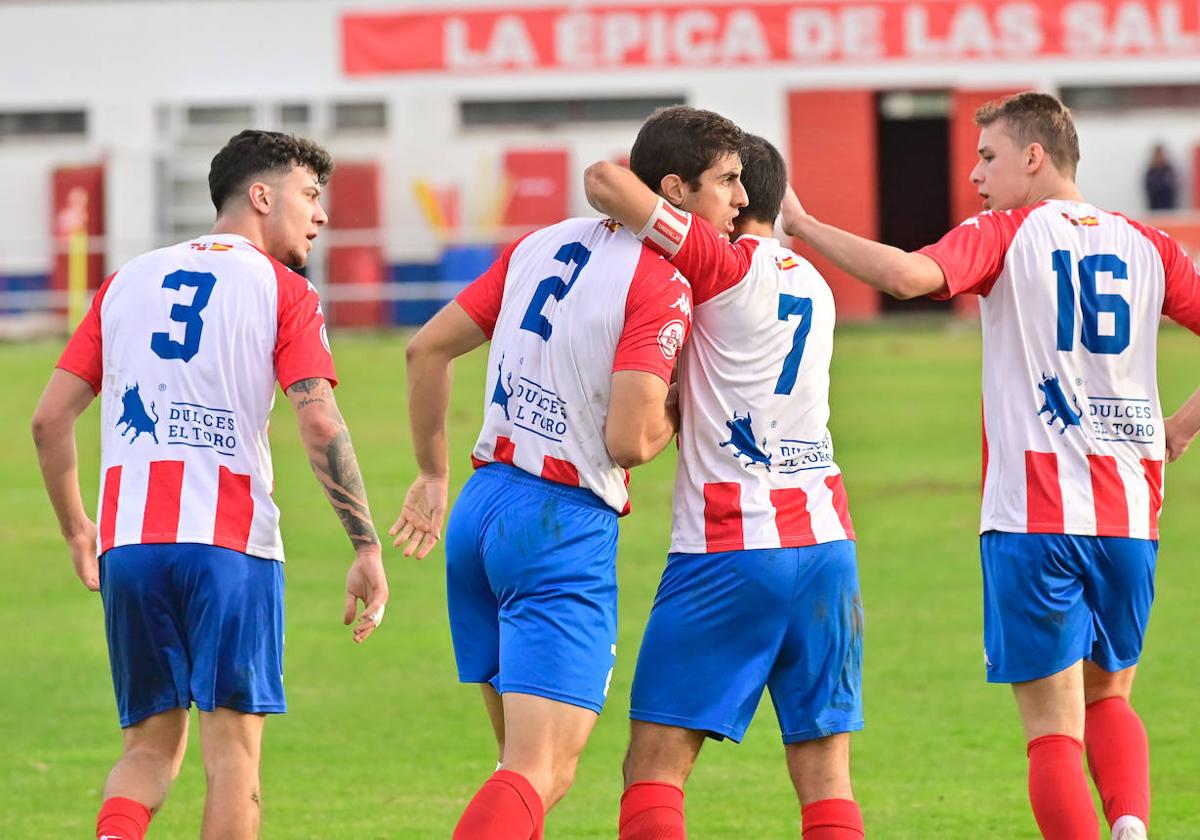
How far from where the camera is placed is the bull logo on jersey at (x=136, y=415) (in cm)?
552

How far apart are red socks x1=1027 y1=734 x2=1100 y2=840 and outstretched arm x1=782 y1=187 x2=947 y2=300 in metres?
1.38

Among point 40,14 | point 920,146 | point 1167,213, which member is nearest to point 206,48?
point 40,14

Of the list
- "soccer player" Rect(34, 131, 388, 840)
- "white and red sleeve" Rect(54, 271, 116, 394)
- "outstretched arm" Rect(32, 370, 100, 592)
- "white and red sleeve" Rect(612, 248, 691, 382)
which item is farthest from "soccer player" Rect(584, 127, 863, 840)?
"outstretched arm" Rect(32, 370, 100, 592)

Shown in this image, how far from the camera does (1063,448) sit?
576 centimetres

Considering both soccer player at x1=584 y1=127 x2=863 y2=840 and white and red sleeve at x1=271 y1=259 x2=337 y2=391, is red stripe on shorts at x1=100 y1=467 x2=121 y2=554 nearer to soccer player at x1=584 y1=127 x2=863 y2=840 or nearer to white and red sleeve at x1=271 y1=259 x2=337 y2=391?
white and red sleeve at x1=271 y1=259 x2=337 y2=391

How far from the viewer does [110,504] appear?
5.55 meters

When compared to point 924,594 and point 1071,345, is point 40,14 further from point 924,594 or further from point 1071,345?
point 1071,345

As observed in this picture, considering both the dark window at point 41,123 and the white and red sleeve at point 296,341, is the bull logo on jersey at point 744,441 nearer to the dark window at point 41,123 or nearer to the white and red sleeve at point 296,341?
the white and red sleeve at point 296,341

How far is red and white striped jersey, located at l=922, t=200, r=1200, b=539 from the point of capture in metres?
5.74

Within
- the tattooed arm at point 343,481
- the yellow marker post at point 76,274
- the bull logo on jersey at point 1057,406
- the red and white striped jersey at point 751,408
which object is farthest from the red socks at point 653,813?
the yellow marker post at point 76,274

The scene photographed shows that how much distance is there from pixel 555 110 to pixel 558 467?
28797mm

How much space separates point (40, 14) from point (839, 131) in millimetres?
14065

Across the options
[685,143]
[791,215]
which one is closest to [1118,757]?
[791,215]

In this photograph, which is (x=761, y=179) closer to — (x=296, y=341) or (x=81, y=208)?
(x=296, y=341)
